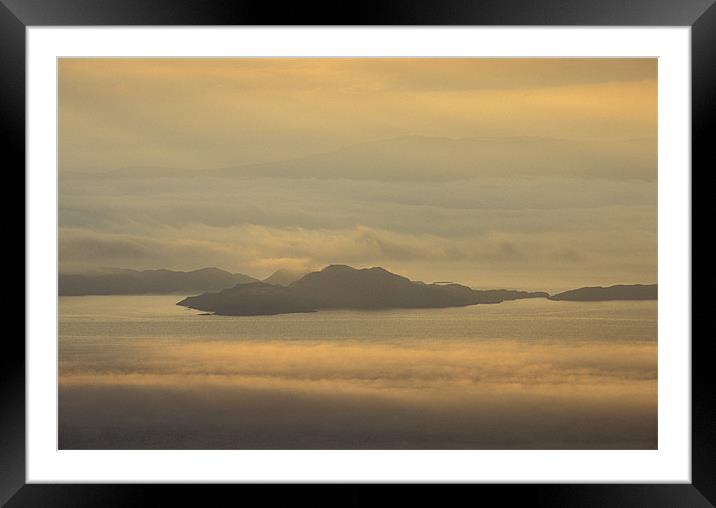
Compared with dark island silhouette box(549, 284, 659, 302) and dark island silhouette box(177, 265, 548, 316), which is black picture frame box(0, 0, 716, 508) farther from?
dark island silhouette box(177, 265, 548, 316)

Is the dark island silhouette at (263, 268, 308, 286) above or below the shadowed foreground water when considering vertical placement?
above

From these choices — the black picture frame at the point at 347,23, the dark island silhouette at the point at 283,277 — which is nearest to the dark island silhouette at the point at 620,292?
the black picture frame at the point at 347,23

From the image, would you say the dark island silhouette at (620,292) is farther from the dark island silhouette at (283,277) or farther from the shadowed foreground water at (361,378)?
the dark island silhouette at (283,277)

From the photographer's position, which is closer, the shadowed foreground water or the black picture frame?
the black picture frame

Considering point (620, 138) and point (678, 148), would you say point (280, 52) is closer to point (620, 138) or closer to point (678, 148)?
point (678, 148)

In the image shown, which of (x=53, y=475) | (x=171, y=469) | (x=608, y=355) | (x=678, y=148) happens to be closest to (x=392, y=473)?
(x=171, y=469)

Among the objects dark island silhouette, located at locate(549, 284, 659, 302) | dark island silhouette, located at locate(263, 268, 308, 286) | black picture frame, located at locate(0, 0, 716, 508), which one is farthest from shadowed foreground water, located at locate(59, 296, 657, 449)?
black picture frame, located at locate(0, 0, 716, 508)

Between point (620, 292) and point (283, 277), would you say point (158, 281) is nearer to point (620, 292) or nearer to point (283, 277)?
point (283, 277)

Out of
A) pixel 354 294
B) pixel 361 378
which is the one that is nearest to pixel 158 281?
pixel 354 294
